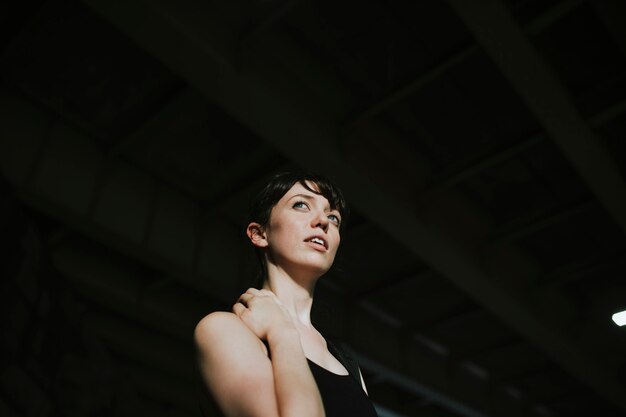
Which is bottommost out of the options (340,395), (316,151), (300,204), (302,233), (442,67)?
(340,395)

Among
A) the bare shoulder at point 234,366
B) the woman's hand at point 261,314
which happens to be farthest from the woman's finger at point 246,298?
the bare shoulder at point 234,366

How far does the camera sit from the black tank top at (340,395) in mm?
1537

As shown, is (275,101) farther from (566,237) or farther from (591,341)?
(591,341)

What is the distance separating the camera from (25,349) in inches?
202

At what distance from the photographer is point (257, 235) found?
2.07 meters

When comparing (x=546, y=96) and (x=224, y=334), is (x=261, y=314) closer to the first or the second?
(x=224, y=334)

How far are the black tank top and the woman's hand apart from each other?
16cm

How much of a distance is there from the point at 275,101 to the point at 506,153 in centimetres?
285

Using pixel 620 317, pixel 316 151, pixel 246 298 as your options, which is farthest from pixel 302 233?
pixel 620 317

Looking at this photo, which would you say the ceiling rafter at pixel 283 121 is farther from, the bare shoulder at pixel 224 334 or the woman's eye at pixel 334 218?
the bare shoulder at pixel 224 334

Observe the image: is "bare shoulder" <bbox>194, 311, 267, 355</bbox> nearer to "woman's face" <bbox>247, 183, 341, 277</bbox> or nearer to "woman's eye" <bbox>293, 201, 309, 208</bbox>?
"woman's face" <bbox>247, 183, 341, 277</bbox>

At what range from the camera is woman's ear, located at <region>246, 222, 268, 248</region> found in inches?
80.7

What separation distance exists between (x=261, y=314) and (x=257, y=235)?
1.59ft

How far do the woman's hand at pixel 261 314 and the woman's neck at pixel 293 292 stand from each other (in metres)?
0.15
